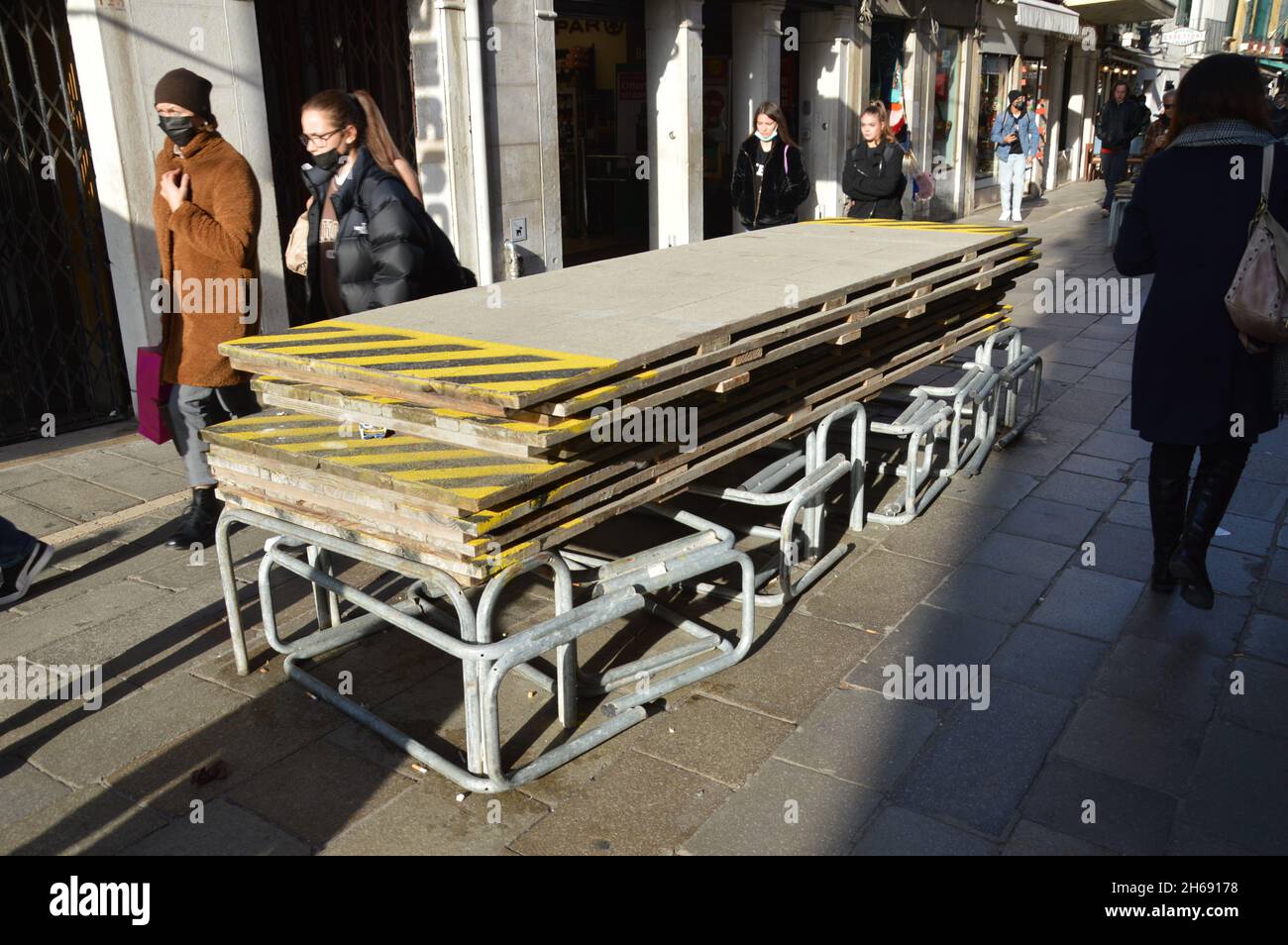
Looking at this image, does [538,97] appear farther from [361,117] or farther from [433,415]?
[433,415]

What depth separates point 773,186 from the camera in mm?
8516

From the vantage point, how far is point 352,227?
460 centimetres

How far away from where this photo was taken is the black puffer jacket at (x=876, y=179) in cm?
845

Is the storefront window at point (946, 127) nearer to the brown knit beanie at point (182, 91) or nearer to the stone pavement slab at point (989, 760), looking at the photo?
the brown knit beanie at point (182, 91)

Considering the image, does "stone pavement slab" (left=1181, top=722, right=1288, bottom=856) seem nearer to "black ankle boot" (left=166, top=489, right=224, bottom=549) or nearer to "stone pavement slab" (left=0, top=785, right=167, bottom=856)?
"stone pavement slab" (left=0, top=785, right=167, bottom=856)

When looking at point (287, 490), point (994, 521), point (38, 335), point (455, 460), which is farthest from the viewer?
point (38, 335)

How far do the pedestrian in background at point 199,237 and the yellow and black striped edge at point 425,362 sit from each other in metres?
1.02

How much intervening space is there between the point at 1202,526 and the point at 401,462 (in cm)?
321

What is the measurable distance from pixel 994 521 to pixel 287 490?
3464mm

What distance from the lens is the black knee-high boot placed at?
14.6 feet

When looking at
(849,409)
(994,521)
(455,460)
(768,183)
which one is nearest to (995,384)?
(994,521)

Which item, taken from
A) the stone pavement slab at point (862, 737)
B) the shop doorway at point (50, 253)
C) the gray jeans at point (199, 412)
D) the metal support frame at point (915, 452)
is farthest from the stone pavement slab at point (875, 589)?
the shop doorway at point (50, 253)

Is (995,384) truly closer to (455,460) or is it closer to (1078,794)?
(1078,794)

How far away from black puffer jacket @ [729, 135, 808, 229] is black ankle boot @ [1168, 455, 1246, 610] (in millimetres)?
4698
